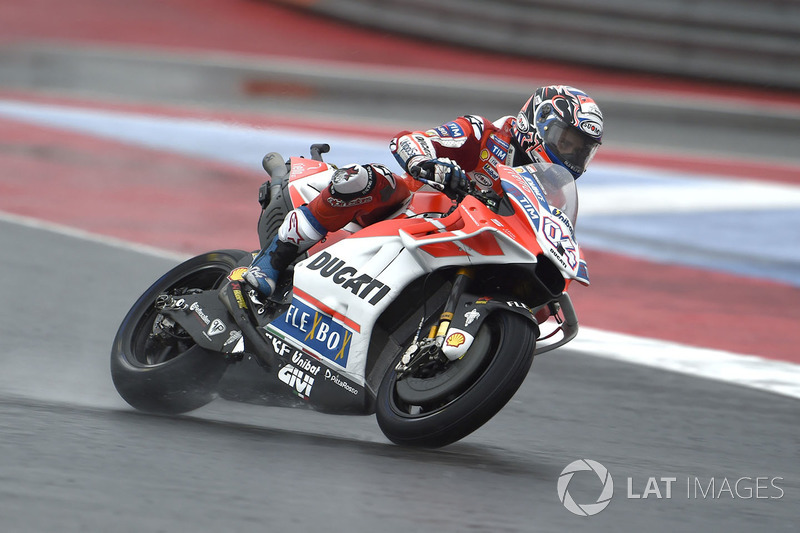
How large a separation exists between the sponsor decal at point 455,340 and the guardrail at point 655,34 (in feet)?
42.7

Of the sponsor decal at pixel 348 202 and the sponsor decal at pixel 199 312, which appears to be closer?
the sponsor decal at pixel 348 202

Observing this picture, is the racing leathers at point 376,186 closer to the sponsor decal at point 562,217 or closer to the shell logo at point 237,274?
the shell logo at point 237,274

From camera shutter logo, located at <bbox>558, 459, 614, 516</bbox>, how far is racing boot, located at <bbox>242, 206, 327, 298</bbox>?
1.42 m

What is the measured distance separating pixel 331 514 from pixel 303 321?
1.33m

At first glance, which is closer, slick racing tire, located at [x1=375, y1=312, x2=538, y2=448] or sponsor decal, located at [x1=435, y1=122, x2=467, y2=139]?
slick racing tire, located at [x1=375, y1=312, x2=538, y2=448]

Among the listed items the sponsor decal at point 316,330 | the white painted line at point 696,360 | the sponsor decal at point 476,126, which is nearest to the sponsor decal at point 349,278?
the sponsor decal at point 316,330

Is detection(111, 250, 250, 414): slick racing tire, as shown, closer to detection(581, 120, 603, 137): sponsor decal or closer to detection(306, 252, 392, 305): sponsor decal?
detection(306, 252, 392, 305): sponsor decal

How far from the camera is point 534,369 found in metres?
6.61

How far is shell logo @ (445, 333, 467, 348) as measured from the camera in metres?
4.17

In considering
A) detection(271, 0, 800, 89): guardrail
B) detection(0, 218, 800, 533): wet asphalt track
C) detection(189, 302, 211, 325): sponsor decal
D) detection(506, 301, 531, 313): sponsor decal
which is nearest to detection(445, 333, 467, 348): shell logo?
detection(506, 301, 531, 313): sponsor decal

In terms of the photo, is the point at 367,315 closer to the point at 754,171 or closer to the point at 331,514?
the point at 331,514

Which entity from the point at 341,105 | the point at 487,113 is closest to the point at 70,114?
the point at 341,105

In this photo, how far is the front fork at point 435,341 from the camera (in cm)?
422

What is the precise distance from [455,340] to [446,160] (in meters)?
0.72
